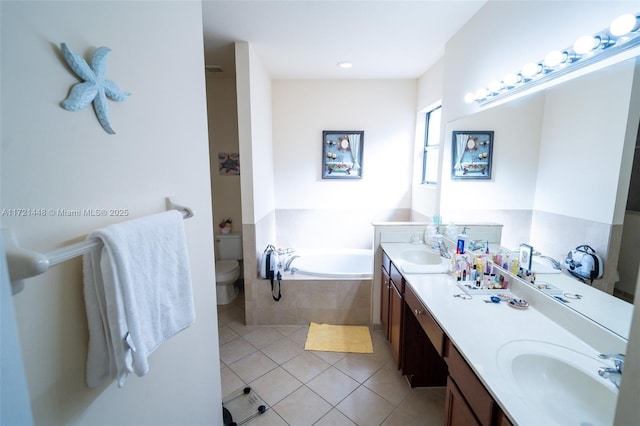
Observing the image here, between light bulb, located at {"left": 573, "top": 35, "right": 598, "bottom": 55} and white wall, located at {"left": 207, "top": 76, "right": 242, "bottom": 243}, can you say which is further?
white wall, located at {"left": 207, "top": 76, "right": 242, "bottom": 243}

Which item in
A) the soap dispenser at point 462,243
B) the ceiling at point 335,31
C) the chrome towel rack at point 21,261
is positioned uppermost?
the ceiling at point 335,31

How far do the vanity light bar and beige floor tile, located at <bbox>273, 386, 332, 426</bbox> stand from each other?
7.72 ft

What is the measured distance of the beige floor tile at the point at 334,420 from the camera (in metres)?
1.80

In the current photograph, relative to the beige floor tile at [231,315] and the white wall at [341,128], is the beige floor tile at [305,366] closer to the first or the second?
the beige floor tile at [231,315]

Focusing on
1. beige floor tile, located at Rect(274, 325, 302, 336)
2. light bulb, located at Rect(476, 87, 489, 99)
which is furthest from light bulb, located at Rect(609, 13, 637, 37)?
beige floor tile, located at Rect(274, 325, 302, 336)

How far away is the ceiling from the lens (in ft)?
6.50

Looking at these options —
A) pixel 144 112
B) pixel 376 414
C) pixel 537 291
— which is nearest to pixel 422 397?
pixel 376 414

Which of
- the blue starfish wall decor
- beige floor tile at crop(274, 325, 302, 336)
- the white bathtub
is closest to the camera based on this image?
the blue starfish wall decor

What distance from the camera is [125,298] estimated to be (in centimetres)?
67

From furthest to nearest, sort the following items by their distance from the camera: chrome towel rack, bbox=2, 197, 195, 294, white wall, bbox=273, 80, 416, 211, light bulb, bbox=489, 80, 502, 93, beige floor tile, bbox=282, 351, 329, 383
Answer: white wall, bbox=273, 80, 416, 211 → beige floor tile, bbox=282, 351, 329, 383 → light bulb, bbox=489, 80, 502, 93 → chrome towel rack, bbox=2, 197, 195, 294

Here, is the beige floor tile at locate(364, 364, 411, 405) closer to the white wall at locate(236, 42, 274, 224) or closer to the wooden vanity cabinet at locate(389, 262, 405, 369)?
the wooden vanity cabinet at locate(389, 262, 405, 369)

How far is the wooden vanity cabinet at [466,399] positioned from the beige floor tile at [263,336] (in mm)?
1772

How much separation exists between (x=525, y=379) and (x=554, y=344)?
0.77 ft

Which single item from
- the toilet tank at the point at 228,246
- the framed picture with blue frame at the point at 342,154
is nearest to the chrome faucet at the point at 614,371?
the framed picture with blue frame at the point at 342,154
